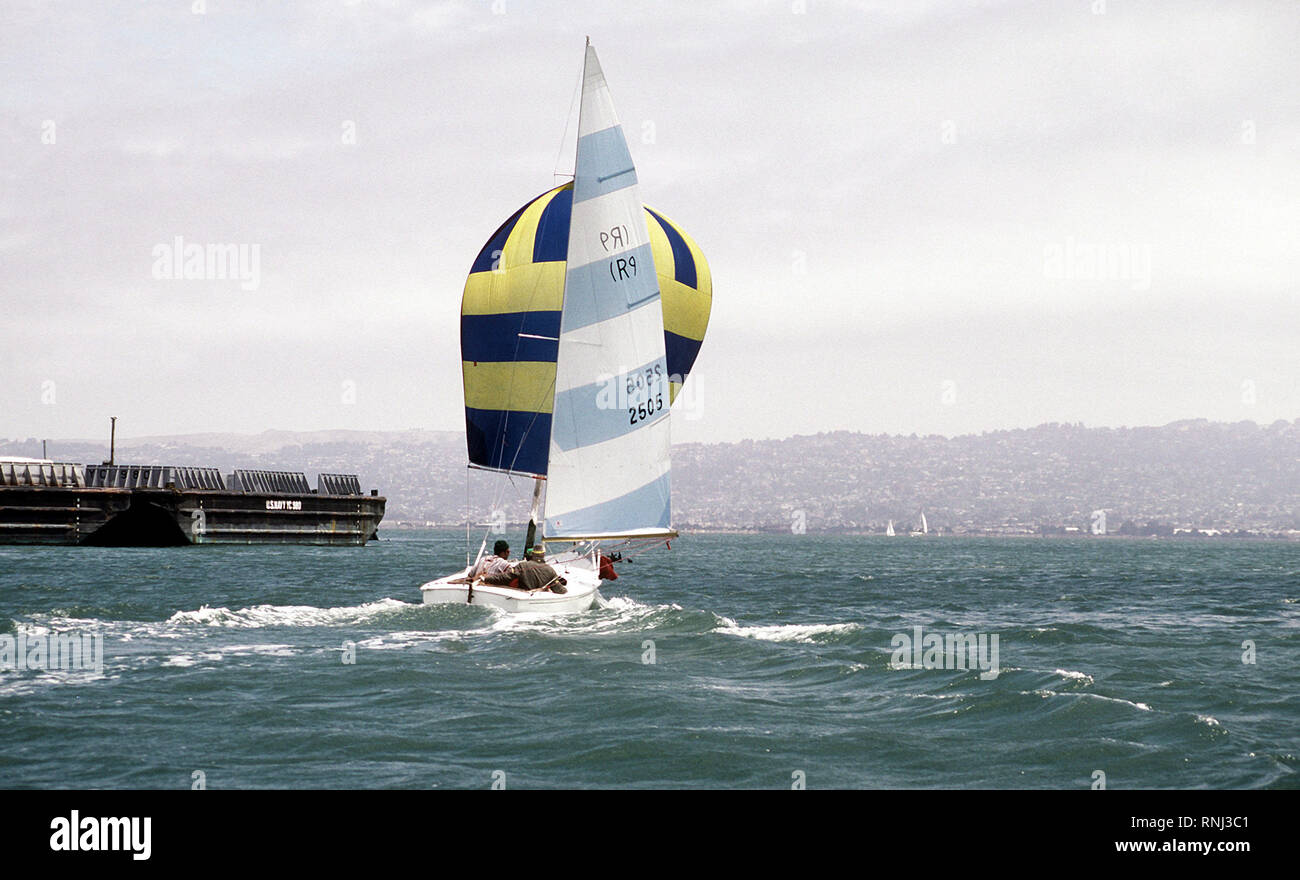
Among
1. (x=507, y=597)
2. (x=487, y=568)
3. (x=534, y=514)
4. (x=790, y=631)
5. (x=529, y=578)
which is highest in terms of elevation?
(x=534, y=514)

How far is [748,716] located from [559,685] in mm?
3505

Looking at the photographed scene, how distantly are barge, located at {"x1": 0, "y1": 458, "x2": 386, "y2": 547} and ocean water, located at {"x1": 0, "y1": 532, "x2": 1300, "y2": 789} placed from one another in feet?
116

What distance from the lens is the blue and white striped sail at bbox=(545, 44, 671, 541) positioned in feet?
88.7

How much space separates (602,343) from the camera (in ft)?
89.1

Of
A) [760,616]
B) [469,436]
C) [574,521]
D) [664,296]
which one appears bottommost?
[760,616]

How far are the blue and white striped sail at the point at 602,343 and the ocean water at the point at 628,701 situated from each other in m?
3.14

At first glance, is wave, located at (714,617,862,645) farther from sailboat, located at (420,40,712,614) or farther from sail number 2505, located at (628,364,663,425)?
sail number 2505, located at (628,364,663,425)

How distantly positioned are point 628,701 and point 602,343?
12.7m

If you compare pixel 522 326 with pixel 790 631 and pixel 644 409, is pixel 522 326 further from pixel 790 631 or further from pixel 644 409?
pixel 790 631

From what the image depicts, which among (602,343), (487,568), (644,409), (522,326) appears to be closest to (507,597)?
(487,568)

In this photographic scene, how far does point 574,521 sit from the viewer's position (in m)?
27.6
